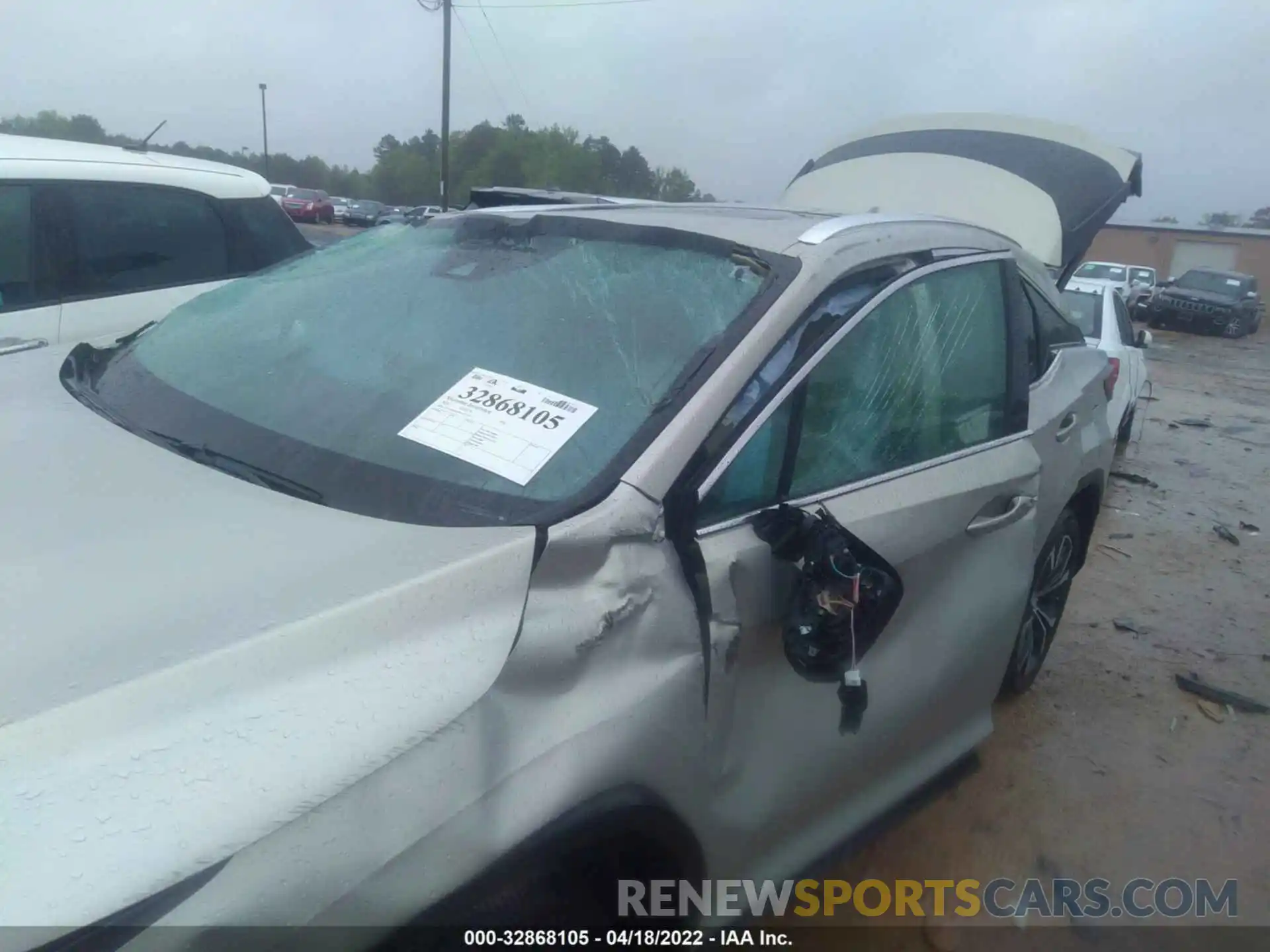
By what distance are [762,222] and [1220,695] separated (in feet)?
9.97

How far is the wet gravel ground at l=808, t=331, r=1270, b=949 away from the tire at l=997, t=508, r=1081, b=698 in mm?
165

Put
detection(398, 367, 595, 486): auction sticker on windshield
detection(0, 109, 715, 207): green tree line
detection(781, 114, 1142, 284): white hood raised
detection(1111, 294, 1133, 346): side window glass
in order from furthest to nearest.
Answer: detection(0, 109, 715, 207): green tree line < detection(1111, 294, 1133, 346): side window glass < detection(781, 114, 1142, 284): white hood raised < detection(398, 367, 595, 486): auction sticker on windshield

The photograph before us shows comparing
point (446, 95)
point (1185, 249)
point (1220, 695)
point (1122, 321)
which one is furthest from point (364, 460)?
point (1185, 249)

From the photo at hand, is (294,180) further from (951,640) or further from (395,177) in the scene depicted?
(951,640)

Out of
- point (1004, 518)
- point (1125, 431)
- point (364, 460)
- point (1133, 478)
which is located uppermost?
point (364, 460)

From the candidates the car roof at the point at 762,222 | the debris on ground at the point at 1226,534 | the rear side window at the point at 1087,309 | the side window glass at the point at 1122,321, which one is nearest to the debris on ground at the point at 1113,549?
the debris on ground at the point at 1226,534

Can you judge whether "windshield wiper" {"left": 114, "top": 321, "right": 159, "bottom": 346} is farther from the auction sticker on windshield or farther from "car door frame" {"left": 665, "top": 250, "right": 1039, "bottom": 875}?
"car door frame" {"left": 665, "top": 250, "right": 1039, "bottom": 875}

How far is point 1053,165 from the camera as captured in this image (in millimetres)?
4781

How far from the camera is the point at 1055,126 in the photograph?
519 centimetres

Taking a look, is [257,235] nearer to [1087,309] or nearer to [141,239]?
[141,239]

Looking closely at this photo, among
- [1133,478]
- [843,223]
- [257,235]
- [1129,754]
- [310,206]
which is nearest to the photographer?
[843,223]

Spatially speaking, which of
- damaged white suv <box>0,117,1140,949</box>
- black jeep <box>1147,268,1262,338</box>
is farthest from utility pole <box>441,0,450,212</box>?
damaged white suv <box>0,117,1140,949</box>

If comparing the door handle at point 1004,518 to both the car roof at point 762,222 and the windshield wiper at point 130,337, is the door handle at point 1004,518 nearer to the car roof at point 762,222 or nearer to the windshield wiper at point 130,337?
the car roof at point 762,222

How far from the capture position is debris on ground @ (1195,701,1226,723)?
12.9 ft
